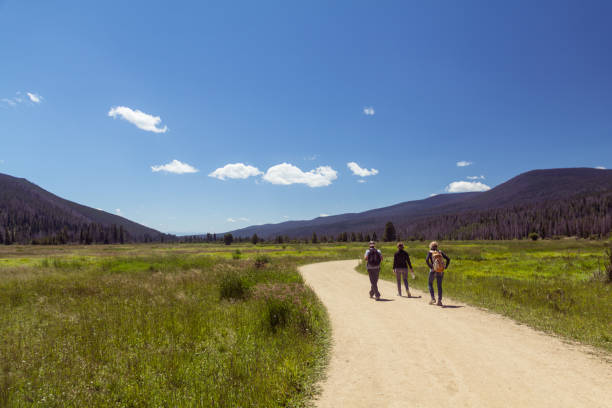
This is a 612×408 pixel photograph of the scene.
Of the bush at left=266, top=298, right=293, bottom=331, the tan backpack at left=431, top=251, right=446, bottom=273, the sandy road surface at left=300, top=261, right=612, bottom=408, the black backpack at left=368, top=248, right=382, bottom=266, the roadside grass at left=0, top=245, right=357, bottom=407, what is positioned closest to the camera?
the sandy road surface at left=300, top=261, right=612, bottom=408

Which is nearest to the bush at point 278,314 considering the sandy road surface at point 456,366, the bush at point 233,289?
the sandy road surface at point 456,366

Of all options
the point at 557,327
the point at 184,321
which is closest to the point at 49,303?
the point at 184,321

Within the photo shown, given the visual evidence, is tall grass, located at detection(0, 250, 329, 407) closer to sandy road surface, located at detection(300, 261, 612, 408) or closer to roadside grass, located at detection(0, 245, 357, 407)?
roadside grass, located at detection(0, 245, 357, 407)

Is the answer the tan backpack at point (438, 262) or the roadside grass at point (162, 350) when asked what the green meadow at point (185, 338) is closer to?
the roadside grass at point (162, 350)

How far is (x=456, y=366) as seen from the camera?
553cm

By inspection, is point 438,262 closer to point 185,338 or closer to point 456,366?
point 456,366

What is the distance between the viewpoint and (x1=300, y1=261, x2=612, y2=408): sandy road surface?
443 centimetres

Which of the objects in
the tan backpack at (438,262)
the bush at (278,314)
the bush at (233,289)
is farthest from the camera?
the bush at (233,289)

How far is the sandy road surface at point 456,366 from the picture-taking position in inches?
174

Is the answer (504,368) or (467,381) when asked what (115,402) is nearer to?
(467,381)

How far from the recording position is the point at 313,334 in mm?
7605

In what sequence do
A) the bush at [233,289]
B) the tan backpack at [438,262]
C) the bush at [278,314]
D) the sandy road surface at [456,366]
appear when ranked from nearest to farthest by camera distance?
the sandy road surface at [456,366]
the bush at [278,314]
the tan backpack at [438,262]
the bush at [233,289]

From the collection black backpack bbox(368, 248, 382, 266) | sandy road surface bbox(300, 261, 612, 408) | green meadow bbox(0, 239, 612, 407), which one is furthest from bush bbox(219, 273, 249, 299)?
black backpack bbox(368, 248, 382, 266)

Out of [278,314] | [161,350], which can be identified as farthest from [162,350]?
[278,314]
